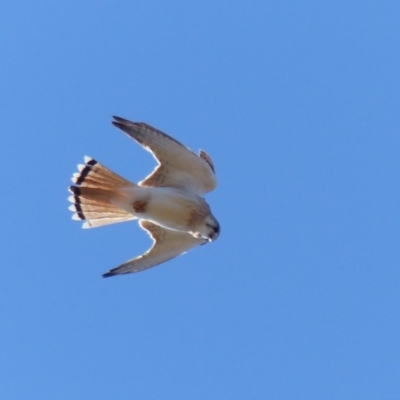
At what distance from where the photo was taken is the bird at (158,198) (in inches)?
452

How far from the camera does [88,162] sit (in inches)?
454

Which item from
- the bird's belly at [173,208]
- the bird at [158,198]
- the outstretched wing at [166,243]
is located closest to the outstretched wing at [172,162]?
the bird at [158,198]

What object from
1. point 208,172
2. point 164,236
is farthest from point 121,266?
point 208,172

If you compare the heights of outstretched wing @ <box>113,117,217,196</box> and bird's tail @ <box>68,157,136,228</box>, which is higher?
outstretched wing @ <box>113,117,217,196</box>

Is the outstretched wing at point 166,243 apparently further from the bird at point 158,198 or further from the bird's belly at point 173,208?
the bird's belly at point 173,208

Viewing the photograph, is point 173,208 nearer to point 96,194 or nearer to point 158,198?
point 158,198

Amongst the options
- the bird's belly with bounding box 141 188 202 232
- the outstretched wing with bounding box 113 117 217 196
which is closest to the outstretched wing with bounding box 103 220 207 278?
the bird's belly with bounding box 141 188 202 232

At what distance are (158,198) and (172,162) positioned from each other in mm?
485

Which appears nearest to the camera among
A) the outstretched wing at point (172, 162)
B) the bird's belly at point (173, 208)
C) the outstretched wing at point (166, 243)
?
the outstretched wing at point (172, 162)

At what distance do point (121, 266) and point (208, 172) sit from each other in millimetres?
1513

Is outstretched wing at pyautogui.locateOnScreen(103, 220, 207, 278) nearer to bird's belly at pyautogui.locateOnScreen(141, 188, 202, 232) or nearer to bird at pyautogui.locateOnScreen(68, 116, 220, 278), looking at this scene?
bird at pyautogui.locateOnScreen(68, 116, 220, 278)

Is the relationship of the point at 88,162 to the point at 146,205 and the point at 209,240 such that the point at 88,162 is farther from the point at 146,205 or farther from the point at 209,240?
the point at 209,240

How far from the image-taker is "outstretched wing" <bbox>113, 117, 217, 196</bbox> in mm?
11211

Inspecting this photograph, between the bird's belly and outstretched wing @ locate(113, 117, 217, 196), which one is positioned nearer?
outstretched wing @ locate(113, 117, 217, 196)
